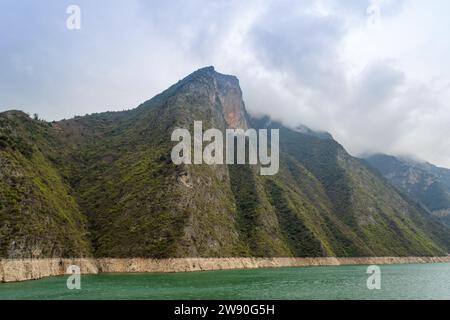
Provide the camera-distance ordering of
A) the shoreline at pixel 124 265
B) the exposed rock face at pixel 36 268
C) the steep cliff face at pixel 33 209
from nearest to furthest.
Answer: the exposed rock face at pixel 36 268
the shoreline at pixel 124 265
the steep cliff face at pixel 33 209

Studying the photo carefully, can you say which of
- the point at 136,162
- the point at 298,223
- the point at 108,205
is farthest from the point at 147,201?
the point at 298,223

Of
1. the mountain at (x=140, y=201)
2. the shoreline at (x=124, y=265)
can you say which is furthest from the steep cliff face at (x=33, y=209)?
the shoreline at (x=124, y=265)

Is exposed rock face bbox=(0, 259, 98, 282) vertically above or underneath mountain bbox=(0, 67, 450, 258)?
underneath

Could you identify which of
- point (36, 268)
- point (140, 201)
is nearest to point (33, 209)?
point (36, 268)

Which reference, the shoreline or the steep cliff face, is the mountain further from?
the shoreline

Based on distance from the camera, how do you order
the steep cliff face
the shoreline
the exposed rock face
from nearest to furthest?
the exposed rock face → the shoreline → the steep cliff face

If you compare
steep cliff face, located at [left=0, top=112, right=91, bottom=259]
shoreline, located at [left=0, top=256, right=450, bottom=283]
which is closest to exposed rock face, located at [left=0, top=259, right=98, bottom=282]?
shoreline, located at [left=0, top=256, right=450, bottom=283]

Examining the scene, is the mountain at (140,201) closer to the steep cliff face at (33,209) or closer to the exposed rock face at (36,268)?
the steep cliff face at (33,209)

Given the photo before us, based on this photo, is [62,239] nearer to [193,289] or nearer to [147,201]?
[147,201]

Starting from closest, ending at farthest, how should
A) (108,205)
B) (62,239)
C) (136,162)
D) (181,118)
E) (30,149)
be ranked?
(62,239)
(30,149)
(108,205)
(136,162)
(181,118)

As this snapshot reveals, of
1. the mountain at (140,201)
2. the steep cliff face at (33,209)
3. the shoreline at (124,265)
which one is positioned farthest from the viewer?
the mountain at (140,201)

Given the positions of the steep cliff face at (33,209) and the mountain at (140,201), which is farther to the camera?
the mountain at (140,201)
